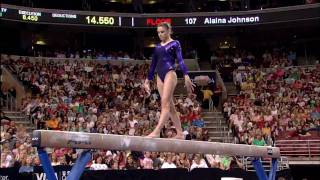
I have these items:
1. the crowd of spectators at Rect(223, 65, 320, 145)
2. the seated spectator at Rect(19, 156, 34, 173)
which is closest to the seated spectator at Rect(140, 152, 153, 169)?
the seated spectator at Rect(19, 156, 34, 173)

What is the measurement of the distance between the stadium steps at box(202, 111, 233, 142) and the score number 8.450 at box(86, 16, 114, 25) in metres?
6.44

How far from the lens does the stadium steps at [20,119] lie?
17.6m

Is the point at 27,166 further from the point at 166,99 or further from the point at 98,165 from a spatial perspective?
the point at 166,99

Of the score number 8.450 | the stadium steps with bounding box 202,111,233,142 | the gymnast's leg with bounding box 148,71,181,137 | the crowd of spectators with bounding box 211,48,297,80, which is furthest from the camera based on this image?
the crowd of spectators with bounding box 211,48,297,80

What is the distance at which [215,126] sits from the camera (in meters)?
19.8

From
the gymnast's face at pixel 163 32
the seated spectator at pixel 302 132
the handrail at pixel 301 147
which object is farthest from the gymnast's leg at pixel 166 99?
the seated spectator at pixel 302 132

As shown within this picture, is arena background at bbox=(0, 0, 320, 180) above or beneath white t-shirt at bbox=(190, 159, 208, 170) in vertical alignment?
above

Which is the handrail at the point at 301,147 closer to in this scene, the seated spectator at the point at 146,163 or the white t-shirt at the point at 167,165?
the white t-shirt at the point at 167,165

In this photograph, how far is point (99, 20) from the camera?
2383 cm

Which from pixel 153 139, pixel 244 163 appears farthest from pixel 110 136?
pixel 244 163

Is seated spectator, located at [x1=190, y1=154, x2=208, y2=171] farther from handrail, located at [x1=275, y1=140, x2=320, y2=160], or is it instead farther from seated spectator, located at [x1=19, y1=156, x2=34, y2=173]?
seated spectator, located at [x1=19, y1=156, x2=34, y2=173]

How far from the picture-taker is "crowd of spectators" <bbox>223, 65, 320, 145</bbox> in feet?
54.2

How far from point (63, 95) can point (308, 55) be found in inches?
529

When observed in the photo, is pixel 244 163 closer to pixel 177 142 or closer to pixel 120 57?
pixel 177 142
